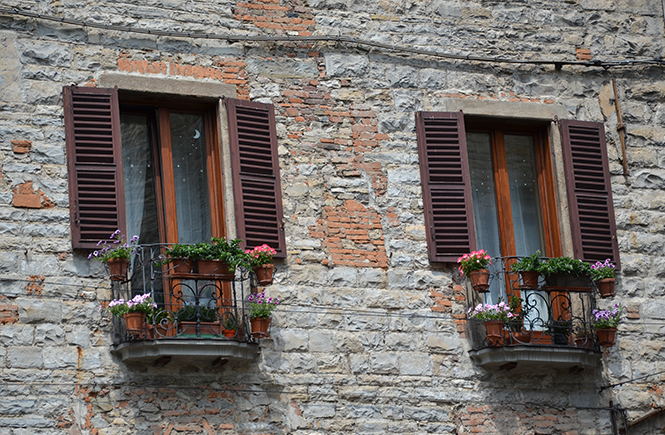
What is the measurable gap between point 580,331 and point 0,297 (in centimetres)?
544

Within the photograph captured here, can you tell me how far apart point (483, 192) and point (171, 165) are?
10.6 ft

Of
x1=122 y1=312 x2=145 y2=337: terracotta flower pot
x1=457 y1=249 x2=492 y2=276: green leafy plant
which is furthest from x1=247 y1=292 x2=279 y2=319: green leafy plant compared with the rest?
x1=457 y1=249 x2=492 y2=276: green leafy plant

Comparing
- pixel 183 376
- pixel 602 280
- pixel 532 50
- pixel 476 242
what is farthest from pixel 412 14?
pixel 183 376

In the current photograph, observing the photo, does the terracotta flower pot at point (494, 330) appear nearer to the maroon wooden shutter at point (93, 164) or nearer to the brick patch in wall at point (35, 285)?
the maroon wooden shutter at point (93, 164)

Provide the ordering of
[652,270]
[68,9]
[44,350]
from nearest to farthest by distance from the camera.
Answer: [44,350] < [68,9] < [652,270]

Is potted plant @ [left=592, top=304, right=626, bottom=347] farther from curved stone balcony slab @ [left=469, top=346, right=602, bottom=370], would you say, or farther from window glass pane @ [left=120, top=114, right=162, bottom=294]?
window glass pane @ [left=120, top=114, right=162, bottom=294]

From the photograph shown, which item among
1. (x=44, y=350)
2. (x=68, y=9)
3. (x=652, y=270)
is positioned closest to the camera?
(x=44, y=350)

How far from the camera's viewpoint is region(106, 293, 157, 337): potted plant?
1130 centimetres

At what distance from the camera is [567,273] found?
1266cm

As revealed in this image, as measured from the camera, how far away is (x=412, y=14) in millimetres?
13641

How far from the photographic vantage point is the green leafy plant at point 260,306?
38.5ft

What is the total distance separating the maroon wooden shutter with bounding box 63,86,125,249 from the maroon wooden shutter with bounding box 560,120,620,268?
4.52 metres

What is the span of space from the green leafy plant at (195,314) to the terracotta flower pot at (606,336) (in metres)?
3.72

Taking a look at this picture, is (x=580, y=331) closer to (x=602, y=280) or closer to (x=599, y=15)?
(x=602, y=280)
